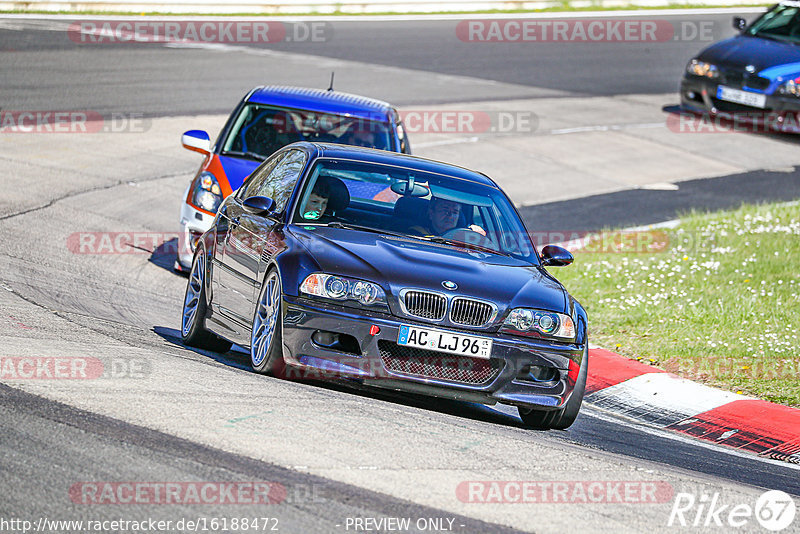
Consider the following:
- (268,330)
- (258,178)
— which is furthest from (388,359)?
(258,178)

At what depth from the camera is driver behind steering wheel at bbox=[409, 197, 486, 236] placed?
7988mm

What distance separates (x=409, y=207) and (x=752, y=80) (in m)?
14.4

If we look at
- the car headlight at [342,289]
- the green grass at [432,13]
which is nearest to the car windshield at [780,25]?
the green grass at [432,13]

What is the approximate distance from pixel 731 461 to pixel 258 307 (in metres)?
3.03

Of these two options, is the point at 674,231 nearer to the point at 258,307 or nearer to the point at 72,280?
the point at 72,280

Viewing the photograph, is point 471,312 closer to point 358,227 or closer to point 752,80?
point 358,227

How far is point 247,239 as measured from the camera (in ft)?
26.3

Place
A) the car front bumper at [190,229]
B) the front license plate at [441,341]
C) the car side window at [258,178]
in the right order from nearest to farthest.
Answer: the front license plate at [441,341]
the car side window at [258,178]
the car front bumper at [190,229]

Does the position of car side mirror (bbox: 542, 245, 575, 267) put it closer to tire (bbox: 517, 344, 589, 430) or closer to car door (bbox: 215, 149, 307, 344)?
tire (bbox: 517, 344, 589, 430)

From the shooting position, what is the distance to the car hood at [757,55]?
21.0 m

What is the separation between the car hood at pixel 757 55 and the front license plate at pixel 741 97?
406mm

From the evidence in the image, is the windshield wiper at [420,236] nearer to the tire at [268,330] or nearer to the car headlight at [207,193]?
the tire at [268,330]

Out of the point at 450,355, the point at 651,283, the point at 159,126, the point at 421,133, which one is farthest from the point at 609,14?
the point at 450,355

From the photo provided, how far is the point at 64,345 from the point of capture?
281 inches
